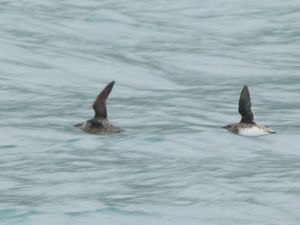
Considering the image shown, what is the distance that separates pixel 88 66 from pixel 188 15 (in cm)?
626

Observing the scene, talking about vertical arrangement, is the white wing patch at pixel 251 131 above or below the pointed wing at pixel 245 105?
below

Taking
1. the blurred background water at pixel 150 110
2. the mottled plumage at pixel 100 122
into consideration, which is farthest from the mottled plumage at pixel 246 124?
the mottled plumage at pixel 100 122

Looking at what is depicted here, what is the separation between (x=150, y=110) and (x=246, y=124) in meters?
2.83

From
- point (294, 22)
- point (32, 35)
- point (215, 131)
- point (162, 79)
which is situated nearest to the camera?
point (215, 131)

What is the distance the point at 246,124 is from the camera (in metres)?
17.4

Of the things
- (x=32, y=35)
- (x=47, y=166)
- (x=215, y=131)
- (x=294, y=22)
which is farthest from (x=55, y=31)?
(x=47, y=166)

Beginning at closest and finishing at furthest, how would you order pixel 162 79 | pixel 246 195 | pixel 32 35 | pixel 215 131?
pixel 246 195, pixel 215 131, pixel 162 79, pixel 32 35

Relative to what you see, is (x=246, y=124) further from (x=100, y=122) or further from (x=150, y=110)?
(x=150, y=110)

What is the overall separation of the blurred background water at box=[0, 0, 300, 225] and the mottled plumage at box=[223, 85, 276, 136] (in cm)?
15

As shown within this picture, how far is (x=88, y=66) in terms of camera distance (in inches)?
963

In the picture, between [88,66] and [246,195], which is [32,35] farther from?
[246,195]

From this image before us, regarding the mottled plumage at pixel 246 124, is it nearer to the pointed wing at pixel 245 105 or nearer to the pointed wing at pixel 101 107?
the pointed wing at pixel 245 105

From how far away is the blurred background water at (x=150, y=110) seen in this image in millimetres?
14148

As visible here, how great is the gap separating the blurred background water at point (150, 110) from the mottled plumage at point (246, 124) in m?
0.15
